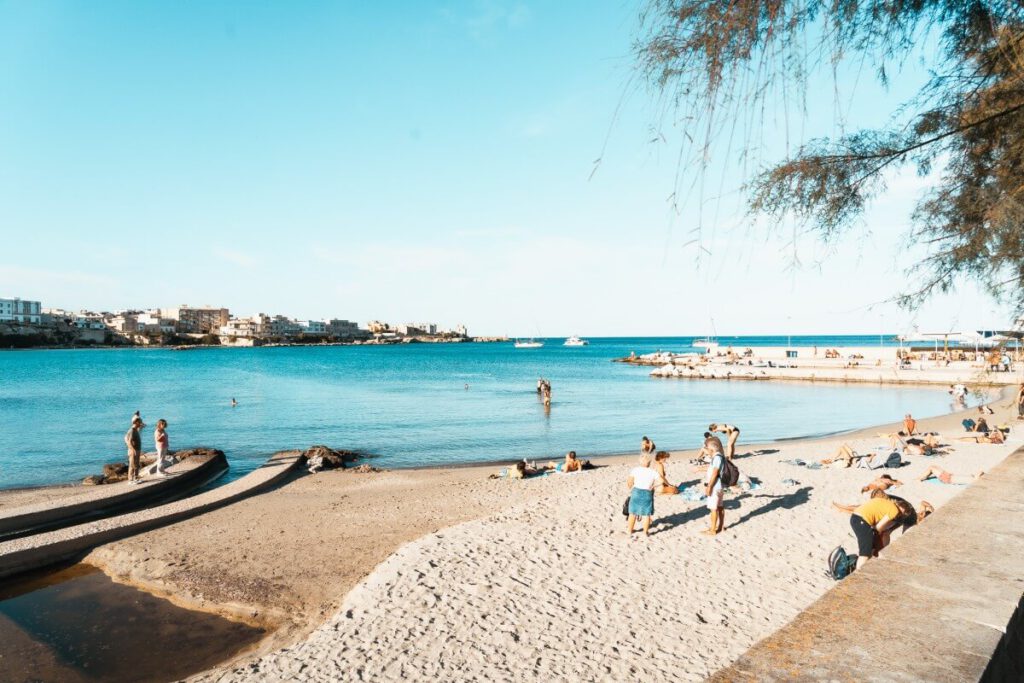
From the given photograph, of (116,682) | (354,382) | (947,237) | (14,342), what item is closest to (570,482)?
(116,682)

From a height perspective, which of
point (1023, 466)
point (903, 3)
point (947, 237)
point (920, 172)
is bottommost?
point (1023, 466)

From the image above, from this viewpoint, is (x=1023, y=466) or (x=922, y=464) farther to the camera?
(x=922, y=464)

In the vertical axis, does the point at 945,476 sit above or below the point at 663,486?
above

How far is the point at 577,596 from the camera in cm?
861

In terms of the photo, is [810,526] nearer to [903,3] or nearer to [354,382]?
[903,3]

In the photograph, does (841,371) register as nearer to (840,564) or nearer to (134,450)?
(840,564)

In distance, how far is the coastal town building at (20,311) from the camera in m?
180

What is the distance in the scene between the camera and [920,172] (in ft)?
15.7

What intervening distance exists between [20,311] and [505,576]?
229 metres

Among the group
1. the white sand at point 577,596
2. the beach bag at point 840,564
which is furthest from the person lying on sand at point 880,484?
the white sand at point 577,596

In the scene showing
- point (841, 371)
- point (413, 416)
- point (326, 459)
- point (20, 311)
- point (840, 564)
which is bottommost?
point (413, 416)

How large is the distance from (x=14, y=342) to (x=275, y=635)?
653 ft

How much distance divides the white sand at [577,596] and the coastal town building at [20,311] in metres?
216

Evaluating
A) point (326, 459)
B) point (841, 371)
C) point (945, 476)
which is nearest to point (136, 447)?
point (326, 459)
